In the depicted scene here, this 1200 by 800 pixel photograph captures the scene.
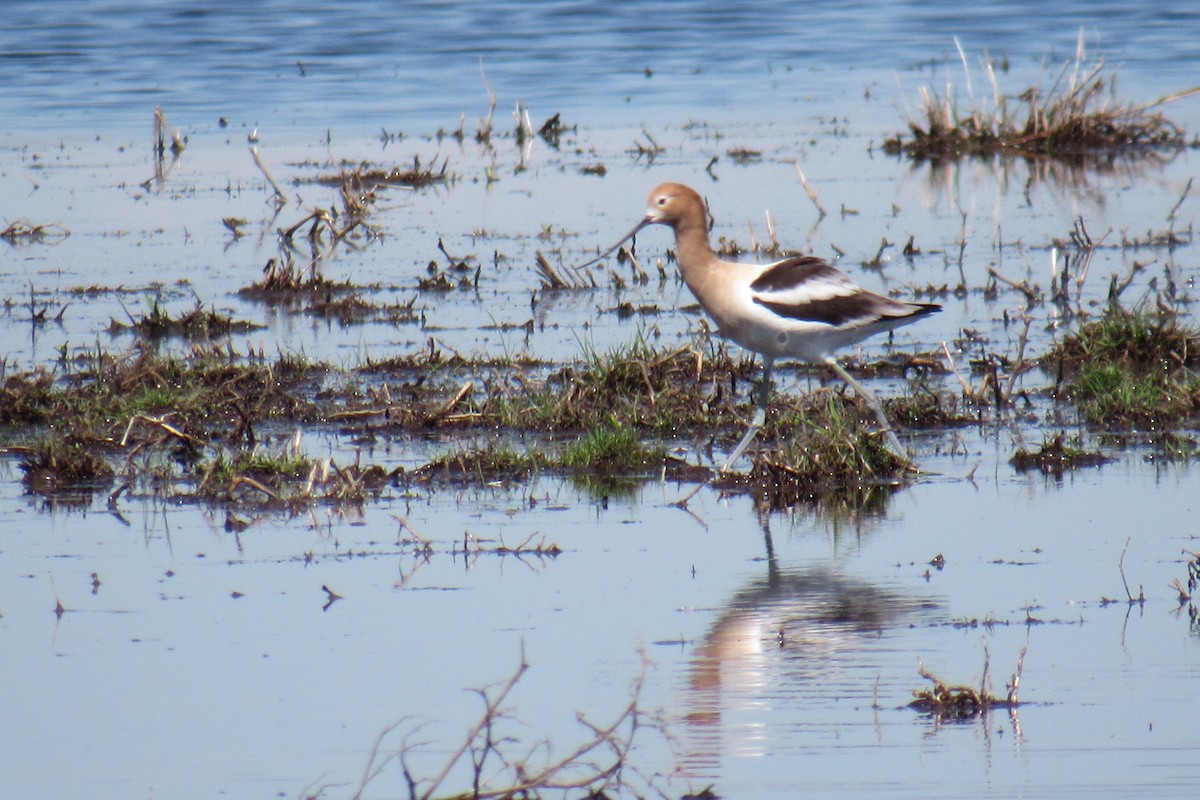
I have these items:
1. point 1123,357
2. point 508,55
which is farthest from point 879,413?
point 508,55

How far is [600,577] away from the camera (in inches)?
257

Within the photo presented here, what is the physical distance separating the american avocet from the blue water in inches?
406

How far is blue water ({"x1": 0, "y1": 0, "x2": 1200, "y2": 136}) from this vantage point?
20906 millimetres

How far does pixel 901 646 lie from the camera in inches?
226

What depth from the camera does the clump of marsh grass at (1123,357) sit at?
8750mm

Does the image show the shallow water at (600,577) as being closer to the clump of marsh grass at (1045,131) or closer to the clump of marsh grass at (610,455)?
the clump of marsh grass at (610,455)

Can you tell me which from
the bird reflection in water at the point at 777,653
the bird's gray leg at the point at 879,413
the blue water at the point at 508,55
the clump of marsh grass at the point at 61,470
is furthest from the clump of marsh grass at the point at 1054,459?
the blue water at the point at 508,55

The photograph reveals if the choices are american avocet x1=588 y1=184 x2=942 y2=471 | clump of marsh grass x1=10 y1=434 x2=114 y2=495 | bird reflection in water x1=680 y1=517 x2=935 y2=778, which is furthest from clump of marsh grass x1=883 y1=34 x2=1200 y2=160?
bird reflection in water x1=680 y1=517 x2=935 y2=778

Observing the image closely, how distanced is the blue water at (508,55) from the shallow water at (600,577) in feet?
17.9

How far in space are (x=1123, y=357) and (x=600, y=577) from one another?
383 centimetres

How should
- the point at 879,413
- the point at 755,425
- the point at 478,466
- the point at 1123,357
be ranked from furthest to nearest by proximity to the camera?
the point at 1123,357
the point at 879,413
the point at 755,425
the point at 478,466

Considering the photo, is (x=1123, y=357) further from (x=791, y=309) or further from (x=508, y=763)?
(x=508, y=763)

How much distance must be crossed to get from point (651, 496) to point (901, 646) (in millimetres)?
2034

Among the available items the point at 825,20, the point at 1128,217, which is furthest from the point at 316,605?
the point at 825,20
